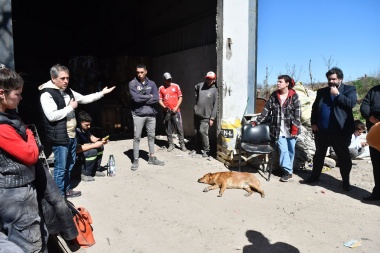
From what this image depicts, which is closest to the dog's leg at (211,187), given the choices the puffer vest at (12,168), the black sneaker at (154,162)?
the black sneaker at (154,162)

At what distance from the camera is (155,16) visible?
1042cm

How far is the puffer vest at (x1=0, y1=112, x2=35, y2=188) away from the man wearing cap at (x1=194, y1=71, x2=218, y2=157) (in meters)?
4.97

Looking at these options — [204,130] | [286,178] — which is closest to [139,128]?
[204,130]

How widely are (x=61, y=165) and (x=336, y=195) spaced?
4222mm

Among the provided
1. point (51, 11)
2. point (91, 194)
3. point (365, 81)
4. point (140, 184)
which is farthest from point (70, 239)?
point (365, 81)

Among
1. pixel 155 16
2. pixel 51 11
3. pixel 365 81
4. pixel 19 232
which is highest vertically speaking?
pixel 51 11

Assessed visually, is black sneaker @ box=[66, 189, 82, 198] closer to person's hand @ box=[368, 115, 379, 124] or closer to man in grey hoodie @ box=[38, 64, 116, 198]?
man in grey hoodie @ box=[38, 64, 116, 198]

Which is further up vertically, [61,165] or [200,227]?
[61,165]

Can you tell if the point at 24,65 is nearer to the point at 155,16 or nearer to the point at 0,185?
the point at 155,16

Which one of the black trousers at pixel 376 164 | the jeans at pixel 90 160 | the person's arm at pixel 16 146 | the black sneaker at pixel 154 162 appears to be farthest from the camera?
the black sneaker at pixel 154 162

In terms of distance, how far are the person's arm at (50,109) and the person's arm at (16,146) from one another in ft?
5.30

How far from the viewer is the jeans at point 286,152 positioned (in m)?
5.51

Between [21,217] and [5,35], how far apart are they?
3009 millimetres

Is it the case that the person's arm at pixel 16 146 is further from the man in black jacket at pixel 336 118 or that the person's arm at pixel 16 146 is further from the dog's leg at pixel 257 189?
the man in black jacket at pixel 336 118
